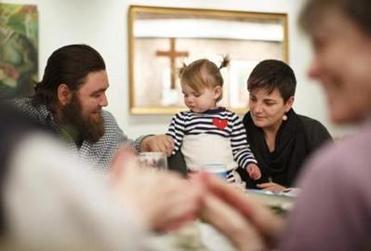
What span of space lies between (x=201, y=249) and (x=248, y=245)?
0.25 meters

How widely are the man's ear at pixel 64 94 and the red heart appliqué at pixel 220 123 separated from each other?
65 centimetres

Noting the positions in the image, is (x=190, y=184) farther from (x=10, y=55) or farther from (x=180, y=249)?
(x=10, y=55)

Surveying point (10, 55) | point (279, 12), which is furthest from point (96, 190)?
point (279, 12)

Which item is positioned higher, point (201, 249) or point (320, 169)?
point (320, 169)

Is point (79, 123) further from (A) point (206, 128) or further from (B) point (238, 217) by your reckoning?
(B) point (238, 217)

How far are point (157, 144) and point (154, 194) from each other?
1.69 m

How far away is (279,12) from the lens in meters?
3.69

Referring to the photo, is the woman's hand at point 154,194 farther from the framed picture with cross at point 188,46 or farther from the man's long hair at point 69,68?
the framed picture with cross at point 188,46

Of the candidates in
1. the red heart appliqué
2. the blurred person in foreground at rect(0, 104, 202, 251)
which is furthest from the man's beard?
the blurred person in foreground at rect(0, 104, 202, 251)

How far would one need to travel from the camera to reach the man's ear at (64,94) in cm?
256

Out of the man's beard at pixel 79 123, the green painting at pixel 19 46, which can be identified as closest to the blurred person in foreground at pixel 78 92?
the man's beard at pixel 79 123

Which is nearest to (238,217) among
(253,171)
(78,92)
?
(253,171)

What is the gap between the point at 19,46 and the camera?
10.4 feet

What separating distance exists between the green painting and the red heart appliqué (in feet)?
3.66
